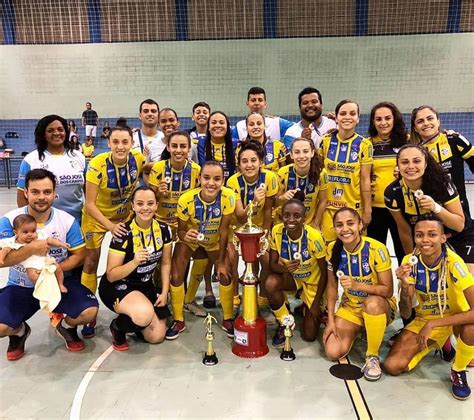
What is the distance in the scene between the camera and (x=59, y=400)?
273cm

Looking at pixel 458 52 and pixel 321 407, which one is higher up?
pixel 458 52

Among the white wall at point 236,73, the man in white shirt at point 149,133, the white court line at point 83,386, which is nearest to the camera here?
the white court line at point 83,386

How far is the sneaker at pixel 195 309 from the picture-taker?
407 cm

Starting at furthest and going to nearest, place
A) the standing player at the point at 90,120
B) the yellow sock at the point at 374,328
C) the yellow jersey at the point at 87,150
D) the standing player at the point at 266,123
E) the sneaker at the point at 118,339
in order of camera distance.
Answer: the standing player at the point at 90,120 → the yellow jersey at the point at 87,150 → the standing player at the point at 266,123 → the sneaker at the point at 118,339 → the yellow sock at the point at 374,328

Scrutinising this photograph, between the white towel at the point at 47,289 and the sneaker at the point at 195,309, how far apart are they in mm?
1364

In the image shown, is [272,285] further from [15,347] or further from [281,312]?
[15,347]

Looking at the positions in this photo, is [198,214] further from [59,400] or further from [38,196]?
[59,400]

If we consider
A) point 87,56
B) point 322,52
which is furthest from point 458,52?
point 87,56

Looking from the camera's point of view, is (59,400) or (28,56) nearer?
(59,400)

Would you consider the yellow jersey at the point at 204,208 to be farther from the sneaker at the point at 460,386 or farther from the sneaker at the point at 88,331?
the sneaker at the point at 460,386

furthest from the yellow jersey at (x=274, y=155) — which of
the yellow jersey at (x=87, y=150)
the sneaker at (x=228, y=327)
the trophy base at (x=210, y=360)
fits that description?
the yellow jersey at (x=87, y=150)

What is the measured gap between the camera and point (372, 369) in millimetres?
2971

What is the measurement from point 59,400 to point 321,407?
5.38 feet

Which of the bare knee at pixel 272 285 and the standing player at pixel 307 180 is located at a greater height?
the standing player at pixel 307 180
